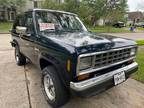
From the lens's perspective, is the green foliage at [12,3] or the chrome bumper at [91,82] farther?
the green foliage at [12,3]

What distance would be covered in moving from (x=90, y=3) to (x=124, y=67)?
24095 millimetres

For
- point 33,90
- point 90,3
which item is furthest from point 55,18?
point 90,3

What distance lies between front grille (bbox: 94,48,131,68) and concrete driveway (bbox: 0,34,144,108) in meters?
0.93

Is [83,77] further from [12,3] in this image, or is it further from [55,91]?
[12,3]

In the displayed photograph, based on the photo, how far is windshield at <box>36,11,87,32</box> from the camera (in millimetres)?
3445

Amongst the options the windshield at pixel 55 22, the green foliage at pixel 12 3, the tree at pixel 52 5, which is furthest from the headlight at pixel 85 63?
the green foliage at pixel 12 3

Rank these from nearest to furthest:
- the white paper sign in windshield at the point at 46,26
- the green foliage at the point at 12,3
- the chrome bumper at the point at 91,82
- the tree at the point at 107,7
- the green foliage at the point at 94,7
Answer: the chrome bumper at the point at 91,82
the white paper sign in windshield at the point at 46,26
the tree at the point at 107,7
the green foliage at the point at 94,7
the green foliage at the point at 12,3

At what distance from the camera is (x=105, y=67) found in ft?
8.55

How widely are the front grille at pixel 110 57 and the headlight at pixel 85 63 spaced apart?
108 mm

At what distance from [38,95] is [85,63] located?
157cm

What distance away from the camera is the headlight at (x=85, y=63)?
7.47 ft

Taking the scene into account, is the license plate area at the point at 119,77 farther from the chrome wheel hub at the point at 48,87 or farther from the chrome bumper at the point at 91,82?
the chrome wheel hub at the point at 48,87

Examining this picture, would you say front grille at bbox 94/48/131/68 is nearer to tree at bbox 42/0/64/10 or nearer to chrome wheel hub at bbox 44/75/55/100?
chrome wheel hub at bbox 44/75/55/100

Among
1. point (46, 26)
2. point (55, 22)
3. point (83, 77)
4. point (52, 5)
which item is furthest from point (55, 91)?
point (52, 5)
